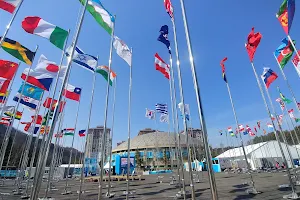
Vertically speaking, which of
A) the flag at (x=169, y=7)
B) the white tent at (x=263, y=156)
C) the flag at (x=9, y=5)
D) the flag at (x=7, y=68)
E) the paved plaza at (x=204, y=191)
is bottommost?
the paved plaza at (x=204, y=191)

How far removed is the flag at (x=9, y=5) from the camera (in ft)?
26.8

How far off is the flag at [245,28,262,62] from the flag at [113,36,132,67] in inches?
309

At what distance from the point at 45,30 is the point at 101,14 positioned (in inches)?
112

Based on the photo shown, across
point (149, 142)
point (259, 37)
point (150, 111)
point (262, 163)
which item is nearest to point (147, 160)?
point (149, 142)

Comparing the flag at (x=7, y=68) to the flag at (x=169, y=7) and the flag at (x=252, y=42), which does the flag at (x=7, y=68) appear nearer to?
the flag at (x=169, y=7)

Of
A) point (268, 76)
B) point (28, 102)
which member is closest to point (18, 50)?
point (28, 102)

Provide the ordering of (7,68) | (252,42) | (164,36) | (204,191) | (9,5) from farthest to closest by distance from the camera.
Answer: (204,191) < (252,42) < (164,36) < (7,68) < (9,5)

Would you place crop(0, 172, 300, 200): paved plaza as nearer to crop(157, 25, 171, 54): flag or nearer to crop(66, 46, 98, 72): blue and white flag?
crop(66, 46, 98, 72): blue and white flag

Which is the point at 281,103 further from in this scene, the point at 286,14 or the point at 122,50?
the point at 122,50

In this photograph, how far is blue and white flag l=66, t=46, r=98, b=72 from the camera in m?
11.4

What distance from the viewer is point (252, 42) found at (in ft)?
38.9

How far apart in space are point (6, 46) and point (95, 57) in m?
4.77

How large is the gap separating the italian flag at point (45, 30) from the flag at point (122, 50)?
2.90 metres

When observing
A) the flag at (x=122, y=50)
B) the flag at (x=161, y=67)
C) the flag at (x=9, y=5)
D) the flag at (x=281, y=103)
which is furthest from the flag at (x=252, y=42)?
the flag at (x=281, y=103)
